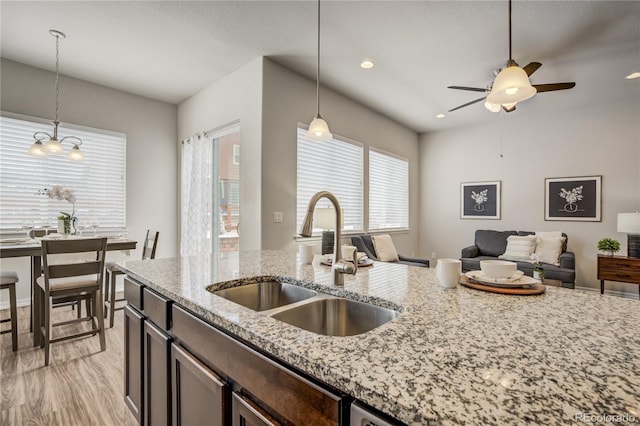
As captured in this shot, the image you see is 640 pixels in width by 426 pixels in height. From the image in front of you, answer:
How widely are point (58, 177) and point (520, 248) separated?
6508 millimetres

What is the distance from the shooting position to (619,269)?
401cm

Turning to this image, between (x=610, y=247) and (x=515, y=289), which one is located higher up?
Answer: (x=515, y=289)

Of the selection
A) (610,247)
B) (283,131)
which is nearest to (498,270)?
(283,131)

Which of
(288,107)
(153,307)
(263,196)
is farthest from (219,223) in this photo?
(153,307)

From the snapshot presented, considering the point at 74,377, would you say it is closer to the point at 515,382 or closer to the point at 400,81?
the point at 515,382

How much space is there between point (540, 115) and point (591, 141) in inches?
32.8

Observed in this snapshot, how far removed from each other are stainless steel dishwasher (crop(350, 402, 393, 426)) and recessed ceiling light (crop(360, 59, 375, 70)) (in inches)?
140

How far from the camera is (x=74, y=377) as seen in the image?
2.24 m

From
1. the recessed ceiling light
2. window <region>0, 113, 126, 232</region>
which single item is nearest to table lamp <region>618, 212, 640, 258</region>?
the recessed ceiling light

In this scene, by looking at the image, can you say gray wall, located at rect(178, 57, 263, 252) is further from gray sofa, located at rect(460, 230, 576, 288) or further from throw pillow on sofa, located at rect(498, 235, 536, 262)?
throw pillow on sofa, located at rect(498, 235, 536, 262)

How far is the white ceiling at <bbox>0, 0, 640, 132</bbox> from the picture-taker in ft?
8.60

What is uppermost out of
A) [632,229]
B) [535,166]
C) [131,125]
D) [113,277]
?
[131,125]

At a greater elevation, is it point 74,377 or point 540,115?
point 540,115

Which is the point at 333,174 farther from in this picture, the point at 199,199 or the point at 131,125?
the point at 131,125
